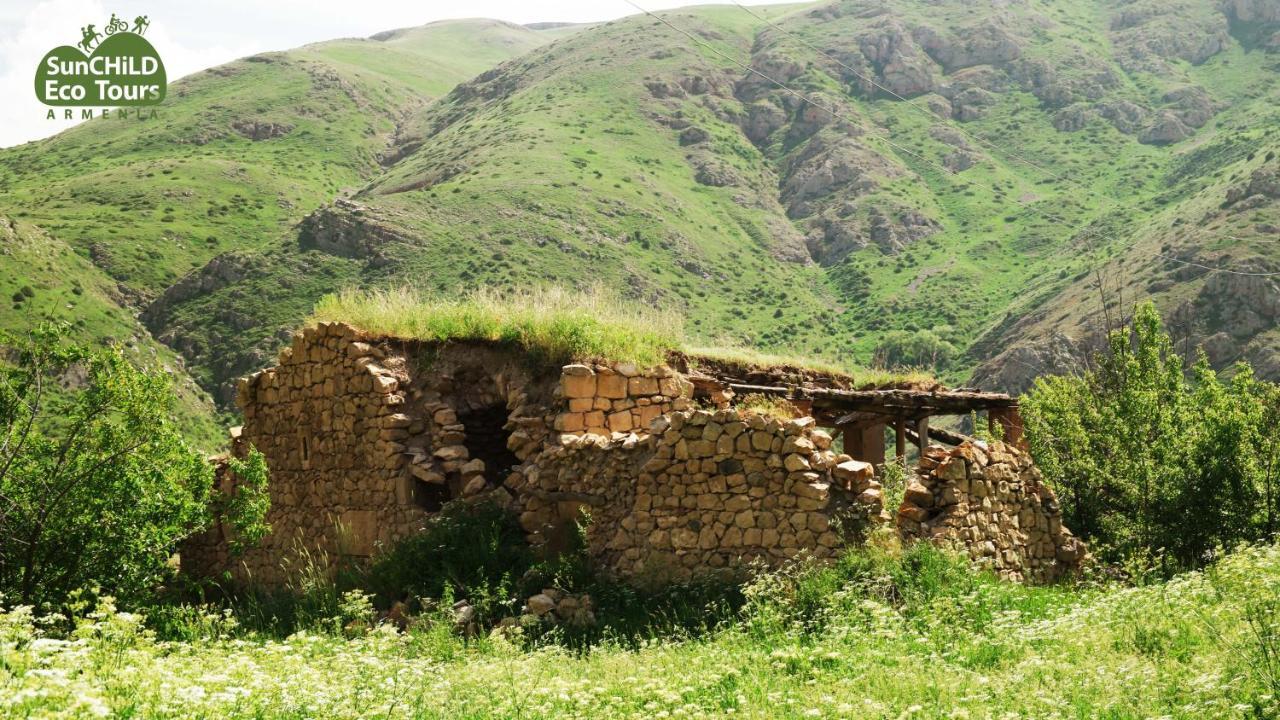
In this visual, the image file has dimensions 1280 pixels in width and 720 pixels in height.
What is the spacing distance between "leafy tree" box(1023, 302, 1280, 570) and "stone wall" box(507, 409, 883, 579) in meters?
4.35

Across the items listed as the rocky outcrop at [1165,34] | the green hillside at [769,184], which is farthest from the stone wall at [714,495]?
the rocky outcrop at [1165,34]

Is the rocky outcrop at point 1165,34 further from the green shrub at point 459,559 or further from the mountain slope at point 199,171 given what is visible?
the green shrub at point 459,559

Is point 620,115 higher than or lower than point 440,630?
higher

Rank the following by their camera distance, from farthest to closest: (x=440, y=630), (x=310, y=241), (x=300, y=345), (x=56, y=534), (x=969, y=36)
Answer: (x=969, y=36), (x=310, y=241), (x=300, y=345), (x=56, y=534), (x=440, y=630)

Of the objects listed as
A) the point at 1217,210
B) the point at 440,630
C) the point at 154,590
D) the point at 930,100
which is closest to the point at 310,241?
the point at 1217,210

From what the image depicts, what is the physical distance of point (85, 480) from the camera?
9.23 metres

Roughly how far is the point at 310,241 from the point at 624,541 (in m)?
54.4

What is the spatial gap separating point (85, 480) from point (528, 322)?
458 centimetres

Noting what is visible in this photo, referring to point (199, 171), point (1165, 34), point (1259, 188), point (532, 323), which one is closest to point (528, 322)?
point (532, 323)

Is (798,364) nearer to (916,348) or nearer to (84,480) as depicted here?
(84,480)

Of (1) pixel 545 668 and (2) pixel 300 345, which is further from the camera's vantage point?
(2) pixel 300 345

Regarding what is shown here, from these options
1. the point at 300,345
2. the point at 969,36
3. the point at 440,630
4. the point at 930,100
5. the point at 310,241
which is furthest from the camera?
the point at 969,36

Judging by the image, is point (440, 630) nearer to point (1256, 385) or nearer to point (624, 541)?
point (624, 541)

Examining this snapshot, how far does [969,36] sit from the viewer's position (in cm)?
10838
